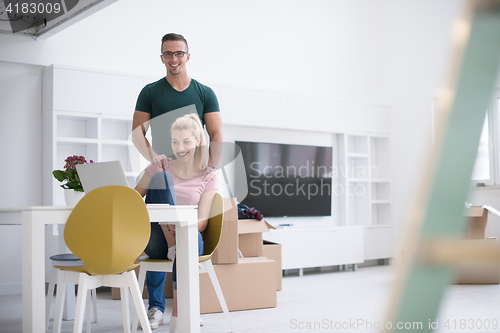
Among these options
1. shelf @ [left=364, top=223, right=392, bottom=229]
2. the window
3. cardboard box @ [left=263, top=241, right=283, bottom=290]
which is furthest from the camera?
shelf @ [left=364, top=223, right=392, bottom=229]

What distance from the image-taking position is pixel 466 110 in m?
0.35

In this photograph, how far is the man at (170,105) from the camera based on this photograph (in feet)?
8.84

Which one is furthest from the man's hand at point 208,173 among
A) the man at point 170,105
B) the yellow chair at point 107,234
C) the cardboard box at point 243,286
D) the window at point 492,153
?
the window at point 492,153

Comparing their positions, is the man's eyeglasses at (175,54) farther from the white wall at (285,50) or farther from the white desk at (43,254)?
the white wall at (285,50)

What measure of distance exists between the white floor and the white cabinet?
703 mm

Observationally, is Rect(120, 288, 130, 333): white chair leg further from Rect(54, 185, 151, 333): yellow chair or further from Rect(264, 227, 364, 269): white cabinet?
Rect(264, 227, 364, 269): white cabinet

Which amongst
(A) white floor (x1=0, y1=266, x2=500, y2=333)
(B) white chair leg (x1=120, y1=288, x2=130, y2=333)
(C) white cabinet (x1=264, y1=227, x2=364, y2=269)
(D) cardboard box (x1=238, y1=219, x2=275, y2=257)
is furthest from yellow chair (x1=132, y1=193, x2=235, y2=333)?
(C) white cabinet (x1=264, y1=227, x2=364, y2=269)

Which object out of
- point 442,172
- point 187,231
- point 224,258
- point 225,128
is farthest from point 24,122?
point 442,172

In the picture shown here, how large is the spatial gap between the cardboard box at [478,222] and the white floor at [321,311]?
52 centimetres

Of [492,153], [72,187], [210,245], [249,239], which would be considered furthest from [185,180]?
[492,153]

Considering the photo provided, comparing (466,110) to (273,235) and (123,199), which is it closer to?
(123,199)

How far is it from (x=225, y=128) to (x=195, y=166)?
274 cm

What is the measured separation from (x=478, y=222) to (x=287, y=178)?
197 cm

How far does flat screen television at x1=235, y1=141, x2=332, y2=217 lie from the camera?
518 cm
